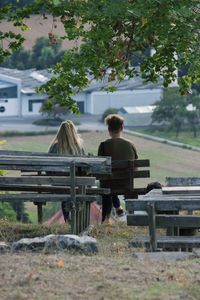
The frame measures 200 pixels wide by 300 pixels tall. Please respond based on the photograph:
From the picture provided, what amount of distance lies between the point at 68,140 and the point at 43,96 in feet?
292

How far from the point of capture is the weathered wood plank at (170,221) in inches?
357

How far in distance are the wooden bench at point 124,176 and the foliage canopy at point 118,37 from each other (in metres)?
1.85

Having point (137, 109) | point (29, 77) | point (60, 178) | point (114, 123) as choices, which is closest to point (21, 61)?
point (29, 77)

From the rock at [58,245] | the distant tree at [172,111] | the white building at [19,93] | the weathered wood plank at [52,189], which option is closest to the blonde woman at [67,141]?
the weathered wood plank at [52,189]

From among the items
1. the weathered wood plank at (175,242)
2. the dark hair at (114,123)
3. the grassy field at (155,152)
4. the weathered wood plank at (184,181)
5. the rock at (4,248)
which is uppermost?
the dark hair at (114,123)

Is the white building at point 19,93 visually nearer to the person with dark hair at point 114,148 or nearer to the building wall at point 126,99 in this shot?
the building wall at point 126,99

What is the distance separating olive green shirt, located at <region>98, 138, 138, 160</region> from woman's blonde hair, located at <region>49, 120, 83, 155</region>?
350 millimetres

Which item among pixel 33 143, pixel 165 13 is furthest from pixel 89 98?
pixel 165 13

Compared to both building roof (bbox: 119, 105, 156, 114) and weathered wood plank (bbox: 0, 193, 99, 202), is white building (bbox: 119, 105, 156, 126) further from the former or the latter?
weathered wood plank (bbox: 0, 193, 99, 202)

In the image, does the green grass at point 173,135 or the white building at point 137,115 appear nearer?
the green grass at point 173,135

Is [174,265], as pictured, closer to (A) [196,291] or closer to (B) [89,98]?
(A) [196,291]

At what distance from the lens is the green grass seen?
83.4m

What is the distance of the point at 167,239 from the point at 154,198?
407 mm

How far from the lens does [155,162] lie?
6900cm
